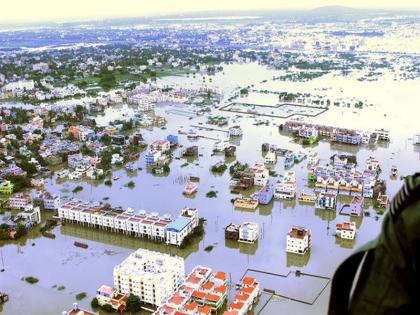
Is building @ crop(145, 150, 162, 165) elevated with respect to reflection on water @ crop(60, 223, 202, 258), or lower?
elevated

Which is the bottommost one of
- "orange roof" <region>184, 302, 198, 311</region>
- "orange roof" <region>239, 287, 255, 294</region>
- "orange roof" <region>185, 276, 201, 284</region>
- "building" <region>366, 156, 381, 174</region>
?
"building" <region>366, 156, 381, 174</region>

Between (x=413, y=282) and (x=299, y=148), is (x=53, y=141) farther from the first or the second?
(x=413, y=282)

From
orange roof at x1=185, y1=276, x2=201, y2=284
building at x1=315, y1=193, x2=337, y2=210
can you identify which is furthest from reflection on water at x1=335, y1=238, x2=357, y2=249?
orange roof at x1=185, y1=276, x2=201, y2=284

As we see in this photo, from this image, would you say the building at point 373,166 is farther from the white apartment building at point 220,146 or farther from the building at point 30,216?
the building at point 30,216

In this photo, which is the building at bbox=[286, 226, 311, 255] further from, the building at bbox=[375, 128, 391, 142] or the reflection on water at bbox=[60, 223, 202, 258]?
the building at bbox=[375, 128, 391, 142]

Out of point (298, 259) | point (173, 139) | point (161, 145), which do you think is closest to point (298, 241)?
point (298, 259)

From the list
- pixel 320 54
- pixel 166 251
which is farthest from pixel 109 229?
pixel 320 54

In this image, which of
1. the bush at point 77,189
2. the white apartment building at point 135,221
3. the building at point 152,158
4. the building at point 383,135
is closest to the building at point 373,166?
the building at point 383,135

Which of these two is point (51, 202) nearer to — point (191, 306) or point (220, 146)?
point (191, 306)
